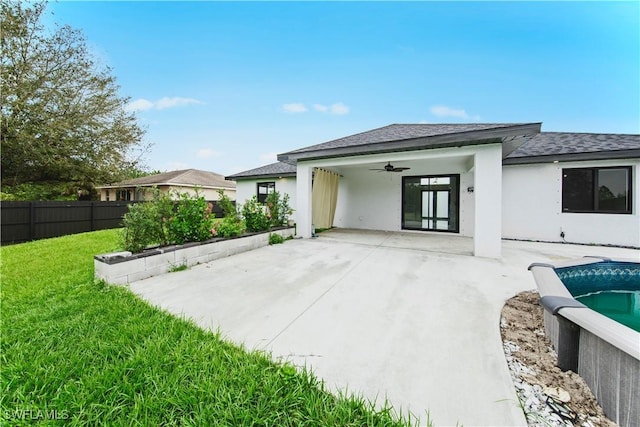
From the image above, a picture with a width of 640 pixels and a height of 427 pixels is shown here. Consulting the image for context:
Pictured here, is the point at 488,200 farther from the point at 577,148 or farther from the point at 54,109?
the point at 54,109

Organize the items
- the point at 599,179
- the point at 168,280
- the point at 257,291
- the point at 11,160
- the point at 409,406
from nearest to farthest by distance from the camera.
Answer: the point at 409,406, the point at 257,291, the point at 168,280, the point at 599,179, the point at 11,160

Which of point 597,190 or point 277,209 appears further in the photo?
point 277,209

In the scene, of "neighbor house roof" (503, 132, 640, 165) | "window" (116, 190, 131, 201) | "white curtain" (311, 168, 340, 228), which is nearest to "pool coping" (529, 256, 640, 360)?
"neighbor house roof" (503, 132, 640, 165)

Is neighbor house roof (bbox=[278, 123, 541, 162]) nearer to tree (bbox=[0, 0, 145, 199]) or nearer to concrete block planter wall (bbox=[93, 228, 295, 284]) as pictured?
concrete block planter wall (bbox=[93, 228, 295, 284])

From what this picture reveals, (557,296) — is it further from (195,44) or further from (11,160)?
(11,160)

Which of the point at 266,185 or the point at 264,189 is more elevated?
the point at 266,185

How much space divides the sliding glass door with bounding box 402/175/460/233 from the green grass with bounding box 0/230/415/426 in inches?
377

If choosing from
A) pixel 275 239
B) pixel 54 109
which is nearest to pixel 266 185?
pixel 275 239

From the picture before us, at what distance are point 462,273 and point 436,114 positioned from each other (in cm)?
1356

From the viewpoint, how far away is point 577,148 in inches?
289

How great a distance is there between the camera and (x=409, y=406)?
63.8 inches

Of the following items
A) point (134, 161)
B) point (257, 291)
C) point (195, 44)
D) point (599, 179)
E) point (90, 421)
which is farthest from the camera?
point (134, 161)

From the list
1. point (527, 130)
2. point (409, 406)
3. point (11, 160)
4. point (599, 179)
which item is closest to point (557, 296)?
point (409, 406)

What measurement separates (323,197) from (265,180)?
5302 millimetres
